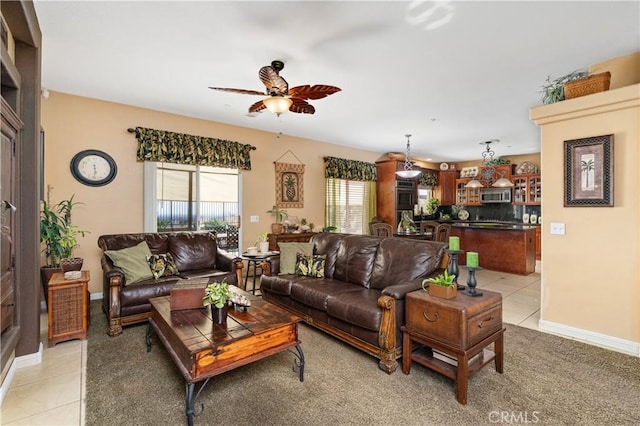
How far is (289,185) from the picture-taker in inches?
250

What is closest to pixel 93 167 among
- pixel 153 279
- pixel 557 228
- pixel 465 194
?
pixel 153 279

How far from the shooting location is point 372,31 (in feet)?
8.74

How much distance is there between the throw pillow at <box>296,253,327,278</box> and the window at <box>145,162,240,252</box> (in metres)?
2.37

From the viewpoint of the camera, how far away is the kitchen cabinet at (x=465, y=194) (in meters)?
9.09

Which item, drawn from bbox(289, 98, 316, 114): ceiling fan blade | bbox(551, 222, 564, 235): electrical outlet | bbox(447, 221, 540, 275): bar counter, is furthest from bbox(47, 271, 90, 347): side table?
bbox(447, 221, 540, 275): bar counter

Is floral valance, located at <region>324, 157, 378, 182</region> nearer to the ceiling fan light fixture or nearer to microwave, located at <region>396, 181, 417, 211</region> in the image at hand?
microwave, located at <region>396, 181, 417, 211</region>

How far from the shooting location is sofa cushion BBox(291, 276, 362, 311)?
297 cm

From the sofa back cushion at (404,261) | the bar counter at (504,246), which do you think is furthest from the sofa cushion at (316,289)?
the bar counter at (504,246)

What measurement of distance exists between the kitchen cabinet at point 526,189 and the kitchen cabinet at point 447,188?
1648mm

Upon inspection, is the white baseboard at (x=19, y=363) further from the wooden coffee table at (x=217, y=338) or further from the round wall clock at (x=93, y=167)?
the round wall clock at (x=93, y=167)

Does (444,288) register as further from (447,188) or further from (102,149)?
(447,188)

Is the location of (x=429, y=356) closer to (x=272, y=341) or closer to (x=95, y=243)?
(x=272, y=341)

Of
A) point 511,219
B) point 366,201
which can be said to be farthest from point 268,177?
point 511,219

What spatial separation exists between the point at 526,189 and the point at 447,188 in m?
2.09
